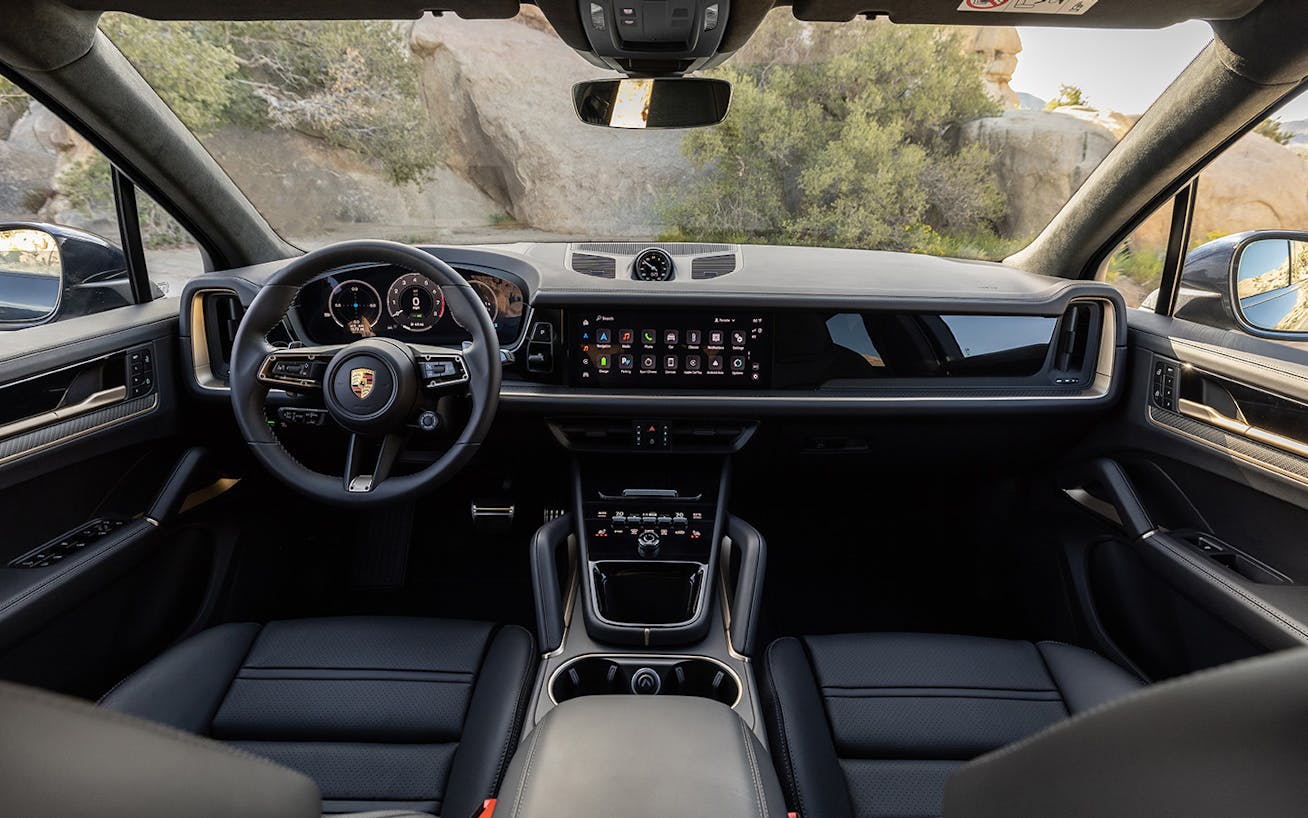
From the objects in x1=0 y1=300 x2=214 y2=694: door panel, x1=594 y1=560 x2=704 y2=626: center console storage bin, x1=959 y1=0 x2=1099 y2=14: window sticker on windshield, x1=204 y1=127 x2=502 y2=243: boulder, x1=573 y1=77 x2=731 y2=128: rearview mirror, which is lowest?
x1=594 y1=560 x2=704 y2=626: center console storage bin

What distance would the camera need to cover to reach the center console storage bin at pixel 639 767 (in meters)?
1.00

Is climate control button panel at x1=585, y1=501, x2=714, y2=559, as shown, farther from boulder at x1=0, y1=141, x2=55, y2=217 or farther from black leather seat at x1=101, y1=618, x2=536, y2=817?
boulder at x1=0, y1=141, x2=55, y2=217

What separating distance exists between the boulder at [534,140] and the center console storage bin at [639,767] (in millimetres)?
1735

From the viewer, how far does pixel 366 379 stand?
6.38ft

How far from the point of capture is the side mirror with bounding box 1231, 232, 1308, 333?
6.84 ft

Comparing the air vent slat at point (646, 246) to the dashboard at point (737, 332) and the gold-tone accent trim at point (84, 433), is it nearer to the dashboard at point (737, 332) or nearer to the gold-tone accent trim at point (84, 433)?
the dashboard at point (737, 332)

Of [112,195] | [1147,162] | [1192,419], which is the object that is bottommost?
[1192,419]

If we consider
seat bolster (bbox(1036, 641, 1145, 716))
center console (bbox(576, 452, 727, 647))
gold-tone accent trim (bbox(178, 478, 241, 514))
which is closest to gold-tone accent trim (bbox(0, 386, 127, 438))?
gold-tone accent trim (bbox(178, 478, 241, 514))

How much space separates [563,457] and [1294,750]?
7.74 feet

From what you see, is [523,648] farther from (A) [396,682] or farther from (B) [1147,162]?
(B) [1147,162]

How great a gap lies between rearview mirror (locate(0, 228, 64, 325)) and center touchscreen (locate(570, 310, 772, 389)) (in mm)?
1479

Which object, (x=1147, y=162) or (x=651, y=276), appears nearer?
(x=1147, y=162)

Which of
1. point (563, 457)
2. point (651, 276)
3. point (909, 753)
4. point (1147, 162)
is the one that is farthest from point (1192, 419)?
point (563, 457)

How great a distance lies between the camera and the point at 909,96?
309 cm
